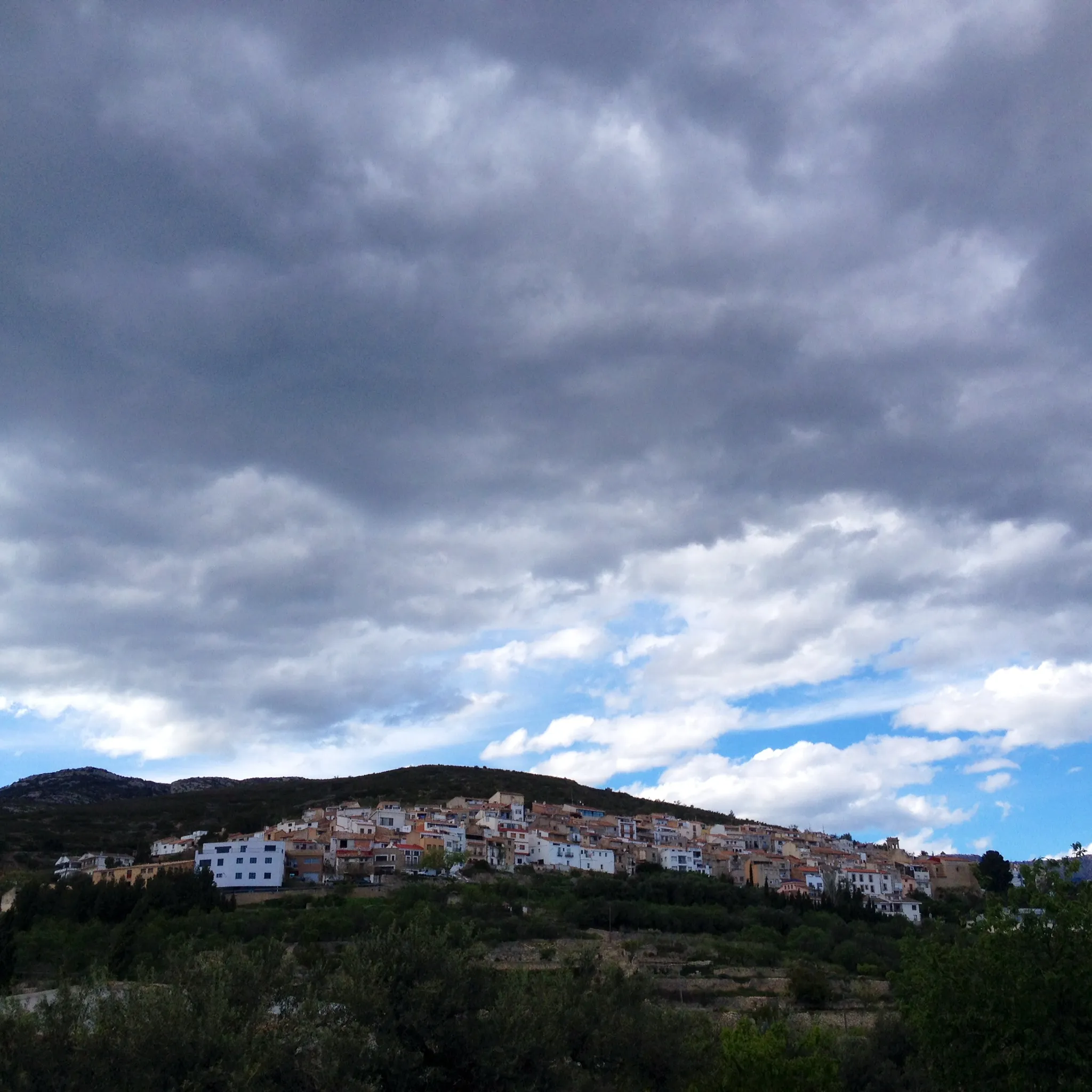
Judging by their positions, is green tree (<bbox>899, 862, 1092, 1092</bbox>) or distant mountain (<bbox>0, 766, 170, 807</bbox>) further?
distant mountain (<bbox>0, 766, 170, 807</bbox>)

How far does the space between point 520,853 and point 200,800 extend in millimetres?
53132

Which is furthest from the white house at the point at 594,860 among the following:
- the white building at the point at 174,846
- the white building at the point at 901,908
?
the white building at the point at 174,846

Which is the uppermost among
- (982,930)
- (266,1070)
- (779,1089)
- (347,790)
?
(347,790)

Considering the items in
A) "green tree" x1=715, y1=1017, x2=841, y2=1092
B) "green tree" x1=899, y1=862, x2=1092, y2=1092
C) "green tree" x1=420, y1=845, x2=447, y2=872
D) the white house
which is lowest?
"green tree" x1=715, y1=1017, x2=841, y2=1092

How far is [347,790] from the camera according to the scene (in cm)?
13862

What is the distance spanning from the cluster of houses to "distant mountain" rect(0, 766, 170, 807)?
2306 inches

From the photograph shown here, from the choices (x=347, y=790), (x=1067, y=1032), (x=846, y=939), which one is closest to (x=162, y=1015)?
(x=1067, y=1032)

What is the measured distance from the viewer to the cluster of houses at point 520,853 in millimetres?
78125

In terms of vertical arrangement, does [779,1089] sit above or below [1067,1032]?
below

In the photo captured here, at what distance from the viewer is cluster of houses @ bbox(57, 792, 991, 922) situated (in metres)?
78.1

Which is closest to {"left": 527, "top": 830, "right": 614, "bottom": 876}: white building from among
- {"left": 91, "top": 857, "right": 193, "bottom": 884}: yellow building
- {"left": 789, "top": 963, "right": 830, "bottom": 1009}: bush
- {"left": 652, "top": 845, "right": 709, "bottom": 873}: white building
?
{"left": 652, "top": 845, "right": 709, "bottom": 873}: white building

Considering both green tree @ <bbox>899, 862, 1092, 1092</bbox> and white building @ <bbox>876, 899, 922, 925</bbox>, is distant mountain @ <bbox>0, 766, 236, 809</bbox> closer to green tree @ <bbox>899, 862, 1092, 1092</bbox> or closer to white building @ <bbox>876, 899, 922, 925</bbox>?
white building @ <bbox>876, 899, 922, 925</bbox>

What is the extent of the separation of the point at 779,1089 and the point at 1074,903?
34.8ft

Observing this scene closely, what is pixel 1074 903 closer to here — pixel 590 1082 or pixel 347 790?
pixel 590 1082
